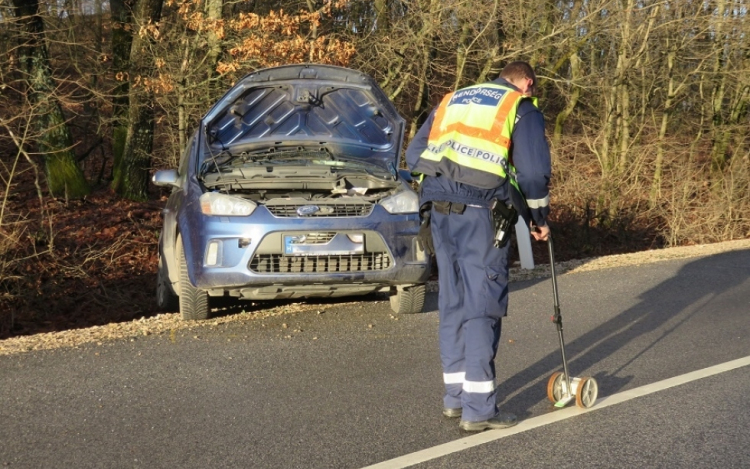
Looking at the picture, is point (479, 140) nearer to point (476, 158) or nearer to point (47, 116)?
point (476, 158)

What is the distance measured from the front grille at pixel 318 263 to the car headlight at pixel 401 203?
0.38m

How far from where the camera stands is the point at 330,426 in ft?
16.7

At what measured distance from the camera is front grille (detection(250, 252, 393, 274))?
7418 millimetres

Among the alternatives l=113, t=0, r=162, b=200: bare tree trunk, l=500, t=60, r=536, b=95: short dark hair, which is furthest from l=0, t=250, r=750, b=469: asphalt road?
l=113, t=0, r=162, b=200: bare tree trunk

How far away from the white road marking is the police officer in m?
0.08

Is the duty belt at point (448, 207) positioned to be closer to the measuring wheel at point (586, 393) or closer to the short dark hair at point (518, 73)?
the short dark hair at point (518, 73)

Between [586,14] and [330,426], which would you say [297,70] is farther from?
[586,14]

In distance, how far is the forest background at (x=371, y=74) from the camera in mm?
13047

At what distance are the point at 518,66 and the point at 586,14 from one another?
13685mm

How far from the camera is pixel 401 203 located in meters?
7.73

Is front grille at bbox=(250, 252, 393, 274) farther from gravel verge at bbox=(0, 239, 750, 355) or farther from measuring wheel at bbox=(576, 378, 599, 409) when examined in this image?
measuring wheel at bbox=(576, 378, 599, 409)

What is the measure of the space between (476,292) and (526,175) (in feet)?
2.17

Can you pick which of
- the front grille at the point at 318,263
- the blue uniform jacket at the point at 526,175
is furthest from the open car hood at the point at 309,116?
the blue uniform jacket at the point at 526,175

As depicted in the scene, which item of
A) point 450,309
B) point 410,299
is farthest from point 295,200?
point 450,309
